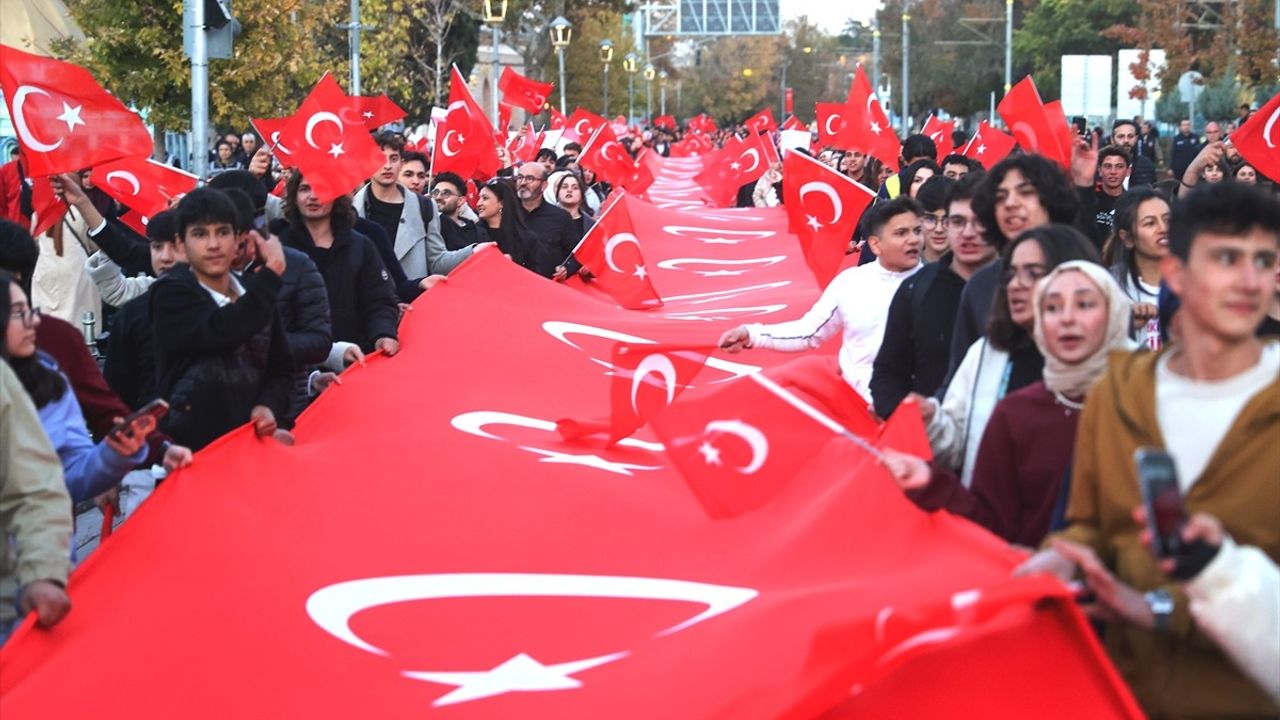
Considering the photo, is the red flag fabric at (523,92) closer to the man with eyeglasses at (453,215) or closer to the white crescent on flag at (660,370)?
the man with eyeglasses at (453,215)

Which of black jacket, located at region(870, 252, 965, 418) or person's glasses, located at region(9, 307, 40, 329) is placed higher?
person's glasses, located at region(9, 307, 40, 329)

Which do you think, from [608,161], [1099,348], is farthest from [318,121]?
[608,161]

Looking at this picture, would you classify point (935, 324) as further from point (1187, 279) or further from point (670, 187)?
point (670, 187)

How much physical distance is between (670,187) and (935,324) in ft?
135

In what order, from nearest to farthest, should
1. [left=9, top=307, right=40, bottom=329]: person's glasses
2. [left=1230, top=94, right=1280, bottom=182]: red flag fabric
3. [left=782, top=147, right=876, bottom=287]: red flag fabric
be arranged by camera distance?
1. [left=9, top=307, right=40, bottom=329]: person's glasses
2. [left=782, top=147, right=876, bottom=287]: red flag fabric
3. [left=1230, top=94, right=1280, bottom=182]: red flag fabric

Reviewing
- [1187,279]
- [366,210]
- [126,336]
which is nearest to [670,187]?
[366,210]

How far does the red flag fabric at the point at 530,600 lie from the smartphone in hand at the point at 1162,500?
0.53 meters

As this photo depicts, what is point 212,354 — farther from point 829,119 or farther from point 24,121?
point 829,119

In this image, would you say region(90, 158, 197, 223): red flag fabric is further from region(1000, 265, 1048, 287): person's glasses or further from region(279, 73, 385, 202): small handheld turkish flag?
region(1000, 265, 1048, 287): person's glasses

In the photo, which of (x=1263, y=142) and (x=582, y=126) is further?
(x=582, y=126)

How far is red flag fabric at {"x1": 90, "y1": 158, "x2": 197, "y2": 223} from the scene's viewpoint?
10.9m

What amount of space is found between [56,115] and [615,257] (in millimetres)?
6477

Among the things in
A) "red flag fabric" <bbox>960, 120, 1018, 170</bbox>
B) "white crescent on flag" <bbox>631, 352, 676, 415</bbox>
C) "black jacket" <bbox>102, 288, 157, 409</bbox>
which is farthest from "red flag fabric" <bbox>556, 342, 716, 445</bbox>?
"red flag fabric" <bbox>960, 120, 1018, 170</bbox>

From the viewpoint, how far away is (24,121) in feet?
31.4
